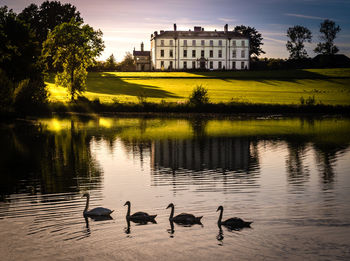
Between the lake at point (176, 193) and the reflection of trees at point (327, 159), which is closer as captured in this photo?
the lake at point (176, 193)

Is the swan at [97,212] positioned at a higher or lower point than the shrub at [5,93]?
lower

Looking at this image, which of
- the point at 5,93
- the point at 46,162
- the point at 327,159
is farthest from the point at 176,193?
the point at 5,93

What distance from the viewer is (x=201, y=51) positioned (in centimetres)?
13962

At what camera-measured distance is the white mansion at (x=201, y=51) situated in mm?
139125

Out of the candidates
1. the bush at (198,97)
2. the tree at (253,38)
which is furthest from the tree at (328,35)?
the bush at (198,97)

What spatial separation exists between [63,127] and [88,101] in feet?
63.5

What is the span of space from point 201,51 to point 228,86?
154ft

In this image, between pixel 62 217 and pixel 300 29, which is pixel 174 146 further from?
pixel 300 29

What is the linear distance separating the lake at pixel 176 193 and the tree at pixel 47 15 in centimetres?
9116

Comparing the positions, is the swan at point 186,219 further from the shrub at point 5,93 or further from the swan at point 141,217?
the shrub at point 5,93

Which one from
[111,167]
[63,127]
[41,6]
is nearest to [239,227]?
[111,167]

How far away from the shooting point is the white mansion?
5477 inches

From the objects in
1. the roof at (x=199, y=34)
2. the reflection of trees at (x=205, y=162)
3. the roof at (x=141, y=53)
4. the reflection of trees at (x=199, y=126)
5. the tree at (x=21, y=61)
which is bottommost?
the reflection of trees at (x=205, y=162)

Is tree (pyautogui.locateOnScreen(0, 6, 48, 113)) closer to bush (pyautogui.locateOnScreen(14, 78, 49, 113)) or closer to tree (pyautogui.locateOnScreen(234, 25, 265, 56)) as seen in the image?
bush (pyautogui.locateOnScreen(14, 78, 49, 113))
